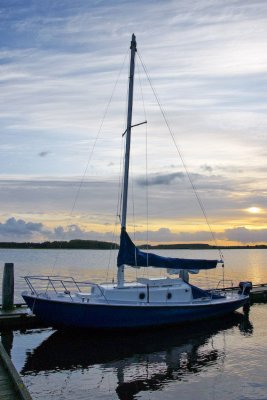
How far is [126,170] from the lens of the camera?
23.3 meters

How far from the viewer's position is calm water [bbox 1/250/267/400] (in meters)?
15.1

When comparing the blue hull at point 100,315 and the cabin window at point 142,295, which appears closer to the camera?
the blue hull at point 100,315

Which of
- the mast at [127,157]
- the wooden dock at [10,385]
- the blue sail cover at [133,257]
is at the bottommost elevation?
the wooden dock at [10,385]

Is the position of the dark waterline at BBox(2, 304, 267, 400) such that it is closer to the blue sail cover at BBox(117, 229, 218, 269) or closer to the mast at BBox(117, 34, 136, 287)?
the mast at BBox(117, 34, 136, 287)

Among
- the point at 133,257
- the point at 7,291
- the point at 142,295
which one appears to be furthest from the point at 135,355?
the point at 7,291

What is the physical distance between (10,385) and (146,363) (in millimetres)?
7616

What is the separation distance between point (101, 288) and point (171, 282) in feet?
13.0

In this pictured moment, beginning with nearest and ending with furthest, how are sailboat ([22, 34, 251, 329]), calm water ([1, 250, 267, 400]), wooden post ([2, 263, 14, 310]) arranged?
calm water ([1, 250, 267, 400]) < sailboat ([22, 34, 251, 329]) < wooden post ([2, 263, 14, 310])

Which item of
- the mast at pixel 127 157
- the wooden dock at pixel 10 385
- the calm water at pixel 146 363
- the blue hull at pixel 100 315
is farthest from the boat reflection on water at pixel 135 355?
the wooden dock at pixel 10 385

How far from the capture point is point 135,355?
62.8 ft

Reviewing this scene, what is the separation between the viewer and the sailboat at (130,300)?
21.1 metres

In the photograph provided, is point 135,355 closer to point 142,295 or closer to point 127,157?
point 142,295

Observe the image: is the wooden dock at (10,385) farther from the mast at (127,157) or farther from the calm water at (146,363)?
the mast at (127,157)

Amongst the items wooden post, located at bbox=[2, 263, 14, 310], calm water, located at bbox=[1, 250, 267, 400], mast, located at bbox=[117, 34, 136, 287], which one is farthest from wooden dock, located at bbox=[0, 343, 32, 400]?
wooden post, located at bbox=[2, 263, 14, 310]
